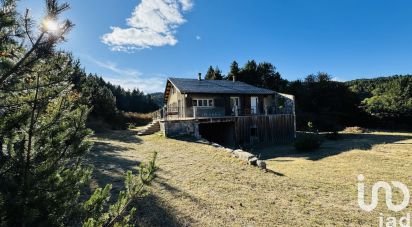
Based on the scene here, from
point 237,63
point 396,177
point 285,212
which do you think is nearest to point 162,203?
point 285,212

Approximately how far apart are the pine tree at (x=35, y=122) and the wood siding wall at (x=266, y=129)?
2026 cm

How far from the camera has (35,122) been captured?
277 centimetres

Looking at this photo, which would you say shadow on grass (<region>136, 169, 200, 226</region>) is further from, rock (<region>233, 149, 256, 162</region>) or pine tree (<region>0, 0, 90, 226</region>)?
rock (<region>233, 149, 256, 162</region>)

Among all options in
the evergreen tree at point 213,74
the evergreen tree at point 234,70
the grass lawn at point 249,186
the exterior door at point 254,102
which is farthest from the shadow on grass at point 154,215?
the evergreen tree at point 213,74

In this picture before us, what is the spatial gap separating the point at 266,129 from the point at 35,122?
75.5 feet

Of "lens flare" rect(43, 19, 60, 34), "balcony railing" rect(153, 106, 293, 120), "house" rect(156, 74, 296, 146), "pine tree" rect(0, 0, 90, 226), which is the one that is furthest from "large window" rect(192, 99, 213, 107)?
"lens flare" rect(43, 19, 60, 34)

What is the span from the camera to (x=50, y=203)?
112 inches

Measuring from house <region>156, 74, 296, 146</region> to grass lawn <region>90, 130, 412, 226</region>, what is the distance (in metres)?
5.61

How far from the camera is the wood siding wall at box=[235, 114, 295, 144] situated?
23.2 m

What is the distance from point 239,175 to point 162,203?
400 centimetres

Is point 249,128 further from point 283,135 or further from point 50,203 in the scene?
point 50,203

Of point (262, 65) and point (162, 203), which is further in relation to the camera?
point (262, 65)

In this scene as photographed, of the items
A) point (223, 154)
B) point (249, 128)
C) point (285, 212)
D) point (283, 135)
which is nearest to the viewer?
point (285, 212)

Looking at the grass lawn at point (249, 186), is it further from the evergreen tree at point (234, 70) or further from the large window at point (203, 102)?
the evergreen tree at point (234, 70)
